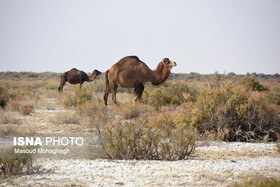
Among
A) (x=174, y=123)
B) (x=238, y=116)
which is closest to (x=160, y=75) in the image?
(x=174, y=123)

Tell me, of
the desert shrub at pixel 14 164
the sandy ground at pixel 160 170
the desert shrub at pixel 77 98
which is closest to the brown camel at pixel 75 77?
the desert shrub at pixel 77 98

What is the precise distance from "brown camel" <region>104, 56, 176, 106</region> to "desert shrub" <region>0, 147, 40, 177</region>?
7.71 m

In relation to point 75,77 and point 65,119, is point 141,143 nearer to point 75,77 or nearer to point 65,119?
point 65,119

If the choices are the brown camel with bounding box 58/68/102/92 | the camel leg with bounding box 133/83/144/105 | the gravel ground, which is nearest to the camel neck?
the camel leg with bounding box 133/83/144/105

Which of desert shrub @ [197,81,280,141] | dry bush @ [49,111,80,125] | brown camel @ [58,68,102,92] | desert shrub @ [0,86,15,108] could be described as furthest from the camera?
brown camel @ [58,68,102,92]

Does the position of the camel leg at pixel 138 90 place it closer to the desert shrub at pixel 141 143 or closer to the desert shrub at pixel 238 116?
the desert shrub at pixel 238 116

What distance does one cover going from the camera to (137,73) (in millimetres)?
13641

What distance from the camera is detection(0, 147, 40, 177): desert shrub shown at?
5941mm

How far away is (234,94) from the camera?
10.3 m

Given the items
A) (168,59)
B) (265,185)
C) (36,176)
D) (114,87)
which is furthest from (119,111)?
(265,185)

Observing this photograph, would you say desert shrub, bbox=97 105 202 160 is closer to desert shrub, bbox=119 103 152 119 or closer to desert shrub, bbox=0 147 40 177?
desert shrub, bbox=0 147 40 177

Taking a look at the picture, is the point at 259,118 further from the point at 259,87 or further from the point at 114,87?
the point at 259,87

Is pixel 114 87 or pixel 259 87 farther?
pixel 259 87

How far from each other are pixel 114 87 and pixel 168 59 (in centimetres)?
237
